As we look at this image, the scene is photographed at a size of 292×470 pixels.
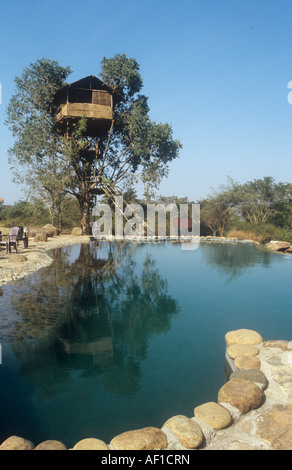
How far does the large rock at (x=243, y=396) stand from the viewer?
3178mm

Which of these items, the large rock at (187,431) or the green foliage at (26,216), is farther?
the green foliage at (26,216)

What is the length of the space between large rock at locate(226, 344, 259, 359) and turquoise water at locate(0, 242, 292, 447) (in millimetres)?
287

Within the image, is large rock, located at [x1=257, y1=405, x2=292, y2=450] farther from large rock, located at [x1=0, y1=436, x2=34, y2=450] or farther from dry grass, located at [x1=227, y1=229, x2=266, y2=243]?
dry grass, located at [x1=227, y1=229, x2=266, y2=243]

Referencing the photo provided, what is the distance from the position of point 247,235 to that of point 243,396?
833 inches

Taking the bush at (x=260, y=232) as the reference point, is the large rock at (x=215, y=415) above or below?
below

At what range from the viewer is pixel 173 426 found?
9.44 ft

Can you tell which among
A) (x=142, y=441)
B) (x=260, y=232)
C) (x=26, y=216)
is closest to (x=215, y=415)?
(x=142, y=441)

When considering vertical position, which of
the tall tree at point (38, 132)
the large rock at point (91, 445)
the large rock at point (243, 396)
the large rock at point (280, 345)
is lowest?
the large rock at point (91, 445)

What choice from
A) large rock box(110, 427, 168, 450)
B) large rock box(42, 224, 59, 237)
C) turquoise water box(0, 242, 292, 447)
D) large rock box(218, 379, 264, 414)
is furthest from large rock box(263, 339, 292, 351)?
large rock box(42, 224, 59, 237)

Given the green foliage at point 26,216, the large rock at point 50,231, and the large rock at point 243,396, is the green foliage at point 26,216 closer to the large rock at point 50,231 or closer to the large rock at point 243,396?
the large rock at point 50,231

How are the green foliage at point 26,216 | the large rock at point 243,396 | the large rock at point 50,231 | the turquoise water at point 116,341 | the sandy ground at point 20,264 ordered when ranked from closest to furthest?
the large rock at point 243,396
the turquoise water at point 116,341
the sandy ground at point 20,264
the large rock at point 50,231
the green foliage at point 26,216

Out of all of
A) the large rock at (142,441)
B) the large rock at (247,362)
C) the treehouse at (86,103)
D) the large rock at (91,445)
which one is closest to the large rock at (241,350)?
the large rock at (247,362)

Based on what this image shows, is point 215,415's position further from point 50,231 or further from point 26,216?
point 26,216

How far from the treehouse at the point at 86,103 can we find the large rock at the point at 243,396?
1916cm
